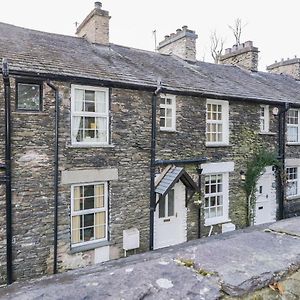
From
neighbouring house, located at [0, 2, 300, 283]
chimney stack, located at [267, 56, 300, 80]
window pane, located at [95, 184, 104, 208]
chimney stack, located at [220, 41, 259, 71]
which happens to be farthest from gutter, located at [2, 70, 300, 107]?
chimney stack, located at [267, 56, 300, 80]

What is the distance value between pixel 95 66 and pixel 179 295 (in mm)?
9394

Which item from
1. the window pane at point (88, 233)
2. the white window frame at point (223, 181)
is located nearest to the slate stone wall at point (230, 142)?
the white window frame at point (223, 181)

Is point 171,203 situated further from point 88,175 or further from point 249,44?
point 249,44

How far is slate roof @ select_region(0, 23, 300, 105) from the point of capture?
904cm

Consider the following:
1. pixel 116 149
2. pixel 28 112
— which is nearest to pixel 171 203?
pixel 116 149

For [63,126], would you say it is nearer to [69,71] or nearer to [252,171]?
[69,71]

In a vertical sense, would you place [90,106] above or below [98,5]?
below

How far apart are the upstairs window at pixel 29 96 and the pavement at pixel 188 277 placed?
7295mm

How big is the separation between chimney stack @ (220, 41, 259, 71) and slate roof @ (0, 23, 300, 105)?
1235mm

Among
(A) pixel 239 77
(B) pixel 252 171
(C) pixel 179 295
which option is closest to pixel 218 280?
(C) pixel 179 295

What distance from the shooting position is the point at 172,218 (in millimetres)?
10992

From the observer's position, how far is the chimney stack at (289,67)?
20.8 metres

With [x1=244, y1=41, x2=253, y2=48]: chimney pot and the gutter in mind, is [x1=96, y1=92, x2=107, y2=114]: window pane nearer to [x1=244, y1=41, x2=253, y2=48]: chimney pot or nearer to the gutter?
the gutter

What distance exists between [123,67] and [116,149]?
10.6 ft
